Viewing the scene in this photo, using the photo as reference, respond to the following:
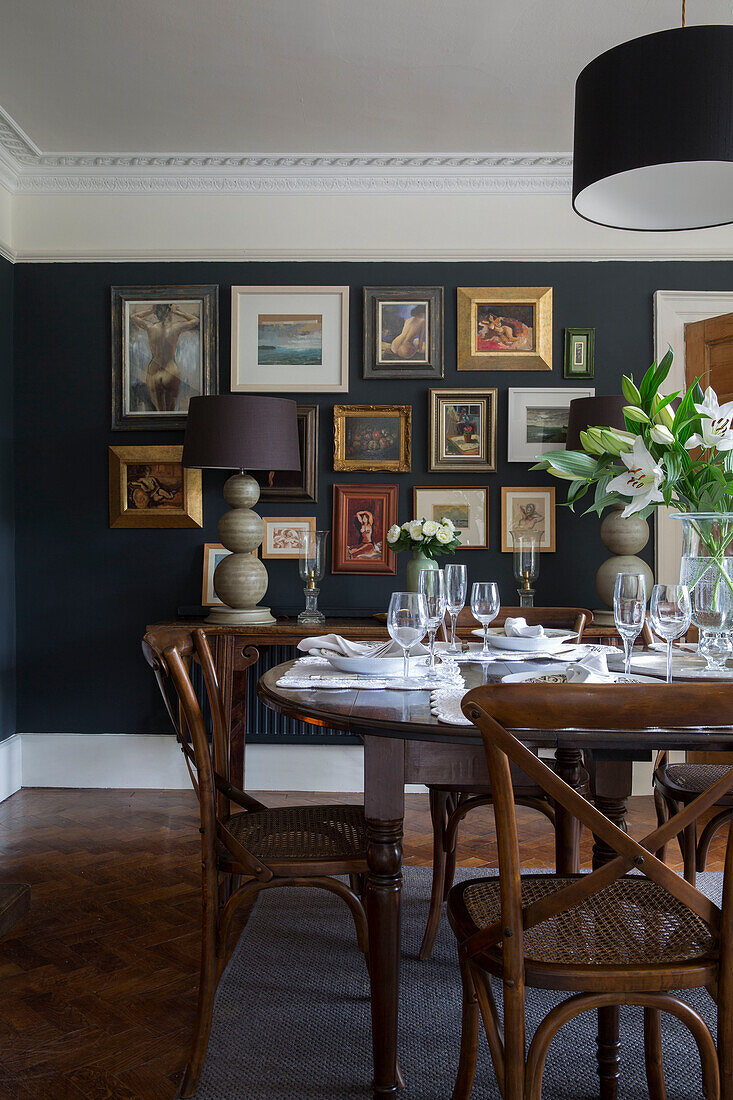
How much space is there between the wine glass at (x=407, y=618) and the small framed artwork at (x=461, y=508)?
7.39 ft

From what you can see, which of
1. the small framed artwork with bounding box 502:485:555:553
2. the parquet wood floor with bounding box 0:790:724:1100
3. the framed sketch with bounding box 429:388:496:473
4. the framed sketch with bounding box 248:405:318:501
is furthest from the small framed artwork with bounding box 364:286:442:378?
the parquet wood floor with bounding box 0:790:724:1100

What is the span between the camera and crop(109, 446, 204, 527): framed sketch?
409 cm

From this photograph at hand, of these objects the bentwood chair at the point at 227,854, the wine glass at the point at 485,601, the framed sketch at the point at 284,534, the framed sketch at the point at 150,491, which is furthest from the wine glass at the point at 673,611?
the framed sketch at the point at 150,491

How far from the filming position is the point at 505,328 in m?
4.09

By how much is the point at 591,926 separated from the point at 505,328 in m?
3.21

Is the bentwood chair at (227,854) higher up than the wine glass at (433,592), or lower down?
lower down

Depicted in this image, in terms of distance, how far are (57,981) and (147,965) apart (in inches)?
9.3

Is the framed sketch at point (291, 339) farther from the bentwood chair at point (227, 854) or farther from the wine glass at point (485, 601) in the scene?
the bentwood chair at point (227, 854)

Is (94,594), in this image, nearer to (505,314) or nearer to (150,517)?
(150,517)

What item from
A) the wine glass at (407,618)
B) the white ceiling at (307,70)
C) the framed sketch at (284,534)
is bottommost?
the wine glass at (407,618)

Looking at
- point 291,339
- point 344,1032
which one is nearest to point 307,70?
point 291,339

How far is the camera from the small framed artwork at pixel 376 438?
13.4 feet

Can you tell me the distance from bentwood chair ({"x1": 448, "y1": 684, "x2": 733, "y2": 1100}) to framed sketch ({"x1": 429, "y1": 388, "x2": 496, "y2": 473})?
2.76 m

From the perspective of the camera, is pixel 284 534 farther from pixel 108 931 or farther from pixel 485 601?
pixel 485 601
